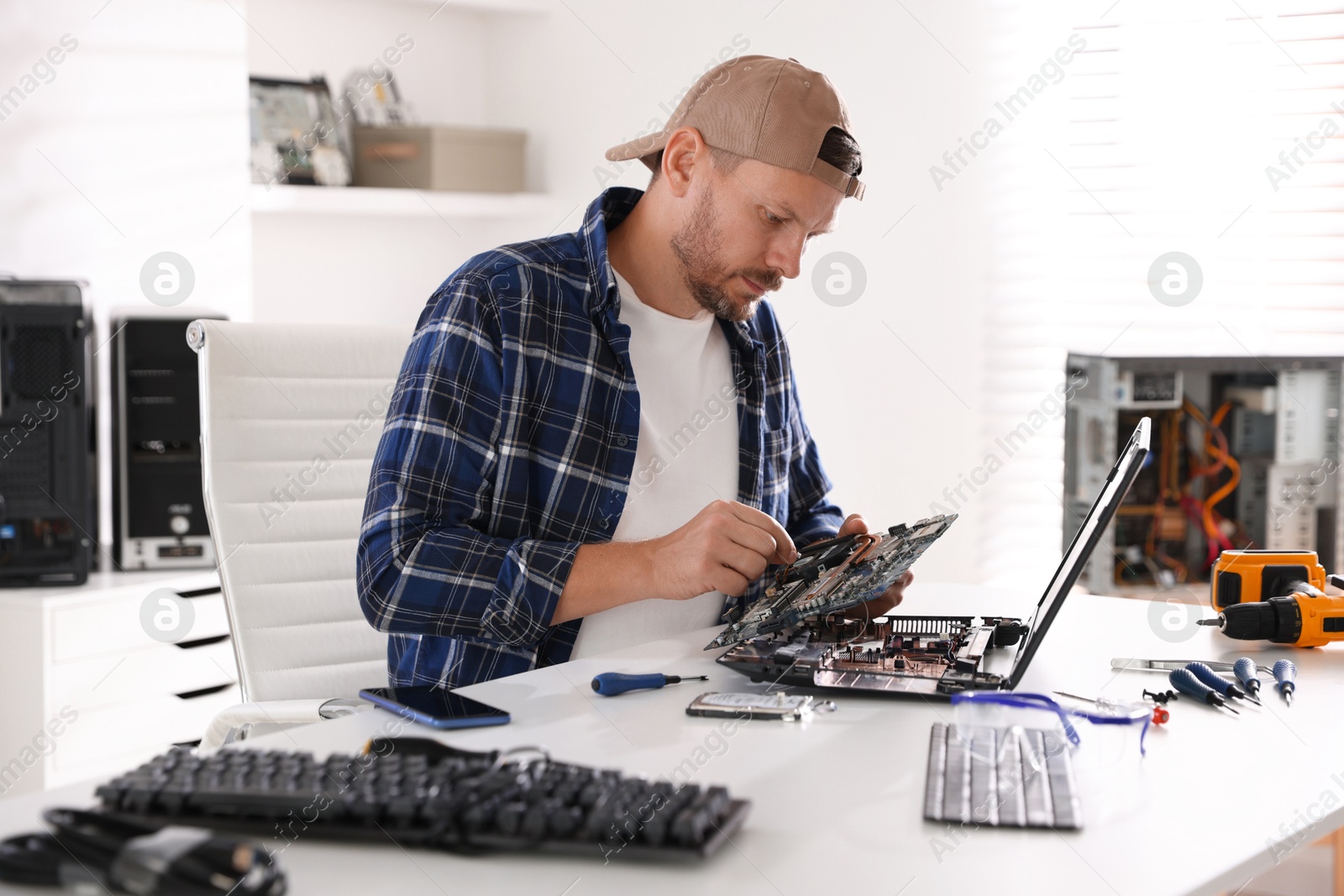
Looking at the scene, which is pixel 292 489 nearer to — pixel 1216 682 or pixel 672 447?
pixel 672 447

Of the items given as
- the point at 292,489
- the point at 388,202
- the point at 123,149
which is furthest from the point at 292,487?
the point at 388,202

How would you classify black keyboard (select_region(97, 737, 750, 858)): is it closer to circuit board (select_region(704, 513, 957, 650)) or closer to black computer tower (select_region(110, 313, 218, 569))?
circuit board (select_region(704, 513, 957, 650))

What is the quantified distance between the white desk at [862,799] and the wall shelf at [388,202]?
2.17 metres

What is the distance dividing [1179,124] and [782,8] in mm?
1018

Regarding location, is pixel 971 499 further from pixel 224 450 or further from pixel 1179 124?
pixel 224 450

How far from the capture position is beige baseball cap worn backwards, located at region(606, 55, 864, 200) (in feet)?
4.80

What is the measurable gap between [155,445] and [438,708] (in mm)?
1732

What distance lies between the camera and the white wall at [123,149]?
2.52m

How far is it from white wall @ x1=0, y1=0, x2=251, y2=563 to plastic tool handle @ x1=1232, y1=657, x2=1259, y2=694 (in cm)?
225

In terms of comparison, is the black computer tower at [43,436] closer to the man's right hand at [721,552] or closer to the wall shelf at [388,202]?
the wall shelf at [388,202]

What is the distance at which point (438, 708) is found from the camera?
1.05 metres

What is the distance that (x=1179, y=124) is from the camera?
9.20ft

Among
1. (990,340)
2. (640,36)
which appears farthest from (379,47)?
(990,340)

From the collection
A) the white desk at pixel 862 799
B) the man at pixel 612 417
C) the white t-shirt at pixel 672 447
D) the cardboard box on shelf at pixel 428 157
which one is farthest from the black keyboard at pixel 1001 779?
the cardboard box on shelf at pixel 428 157
